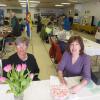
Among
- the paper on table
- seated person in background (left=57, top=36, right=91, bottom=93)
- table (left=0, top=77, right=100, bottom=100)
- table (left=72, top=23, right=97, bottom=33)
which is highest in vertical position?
seated person in background (left=57, top=36, right=91, bottom=93)

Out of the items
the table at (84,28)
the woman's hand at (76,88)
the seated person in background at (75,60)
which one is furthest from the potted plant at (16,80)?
the table at (84,28)

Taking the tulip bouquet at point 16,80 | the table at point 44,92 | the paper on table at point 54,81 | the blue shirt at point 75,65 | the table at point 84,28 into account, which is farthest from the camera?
the table at point 84,28

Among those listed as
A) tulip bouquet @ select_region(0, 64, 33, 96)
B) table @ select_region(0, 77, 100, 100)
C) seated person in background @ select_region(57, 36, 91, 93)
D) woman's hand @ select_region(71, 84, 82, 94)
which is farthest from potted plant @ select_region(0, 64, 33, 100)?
seated person in background @ select_region(57, 36, 91, 93)

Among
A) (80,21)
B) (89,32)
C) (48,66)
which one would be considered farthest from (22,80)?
(80,21)

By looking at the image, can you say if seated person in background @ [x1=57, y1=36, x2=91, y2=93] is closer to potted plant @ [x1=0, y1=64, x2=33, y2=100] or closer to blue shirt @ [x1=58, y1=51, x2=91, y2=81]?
blue shirt @ [x1=58, y1=51, x2=91, y2=81]

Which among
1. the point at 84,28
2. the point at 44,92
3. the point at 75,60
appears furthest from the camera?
the point at 84,28

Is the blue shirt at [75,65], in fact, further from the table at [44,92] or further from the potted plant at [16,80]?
the potted plant at [16,80]

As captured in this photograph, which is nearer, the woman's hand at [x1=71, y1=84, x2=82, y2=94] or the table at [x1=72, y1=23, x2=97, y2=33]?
the woman's hand at [x1=71, y1=84, x2=82, y2=94]

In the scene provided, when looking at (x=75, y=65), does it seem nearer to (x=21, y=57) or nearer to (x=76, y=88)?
Result: (x=76, y=88)

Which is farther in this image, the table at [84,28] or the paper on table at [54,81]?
the table at [84,28]

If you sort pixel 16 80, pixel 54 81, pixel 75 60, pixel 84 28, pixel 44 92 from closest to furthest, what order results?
pixel 16 80
pixel 44 92
pixel 54 81
pixel 75 60
pixel 84 28

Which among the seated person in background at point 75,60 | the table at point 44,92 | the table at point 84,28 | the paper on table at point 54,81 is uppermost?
the seated person in background at point 75,60

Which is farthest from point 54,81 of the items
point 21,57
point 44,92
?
point 21,57

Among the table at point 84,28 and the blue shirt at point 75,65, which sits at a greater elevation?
the blue shirt at point 75,65
